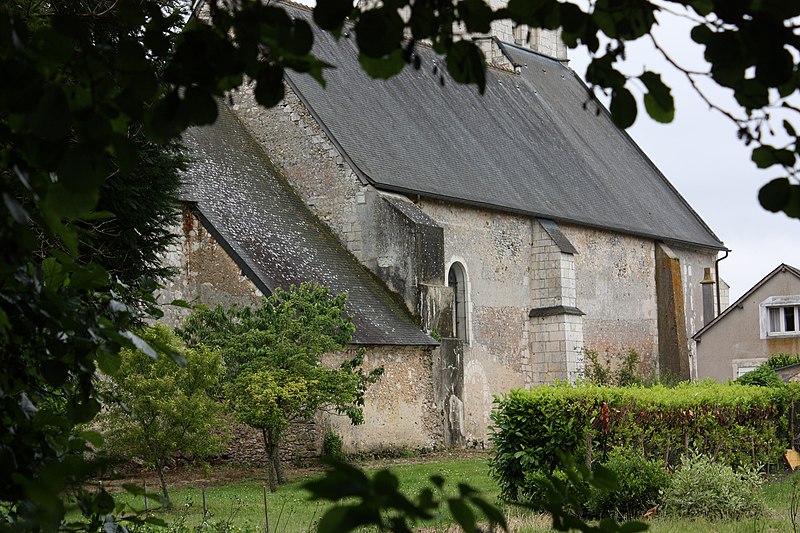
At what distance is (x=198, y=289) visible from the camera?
20.8 metres

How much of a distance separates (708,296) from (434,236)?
49.5 feet

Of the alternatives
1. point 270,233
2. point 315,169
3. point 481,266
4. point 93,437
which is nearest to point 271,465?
point 270,233

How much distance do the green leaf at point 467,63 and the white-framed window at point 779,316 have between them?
28.2 meters

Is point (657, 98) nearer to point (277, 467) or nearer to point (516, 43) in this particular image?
point (277, 467)

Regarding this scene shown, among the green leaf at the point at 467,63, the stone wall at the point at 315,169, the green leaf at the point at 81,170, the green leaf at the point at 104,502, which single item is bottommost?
the green leaf at the point at 104,502

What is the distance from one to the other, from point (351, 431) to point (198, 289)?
4035 mm

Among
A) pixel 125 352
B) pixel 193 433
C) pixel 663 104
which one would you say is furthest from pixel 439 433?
pixel 663 104

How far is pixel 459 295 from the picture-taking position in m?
25.4

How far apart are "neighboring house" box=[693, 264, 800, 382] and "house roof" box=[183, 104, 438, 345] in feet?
36.1

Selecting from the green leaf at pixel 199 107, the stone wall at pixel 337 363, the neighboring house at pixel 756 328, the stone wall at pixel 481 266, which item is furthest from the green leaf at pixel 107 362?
the neighboring house at pixel 756 328

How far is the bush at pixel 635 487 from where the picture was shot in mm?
11883

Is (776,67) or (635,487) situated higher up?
(776,67)

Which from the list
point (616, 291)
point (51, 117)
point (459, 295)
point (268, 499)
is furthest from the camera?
point (616, 291)

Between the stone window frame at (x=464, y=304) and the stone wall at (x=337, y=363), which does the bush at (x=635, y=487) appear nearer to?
the stone wall at (x=337, y=363)
